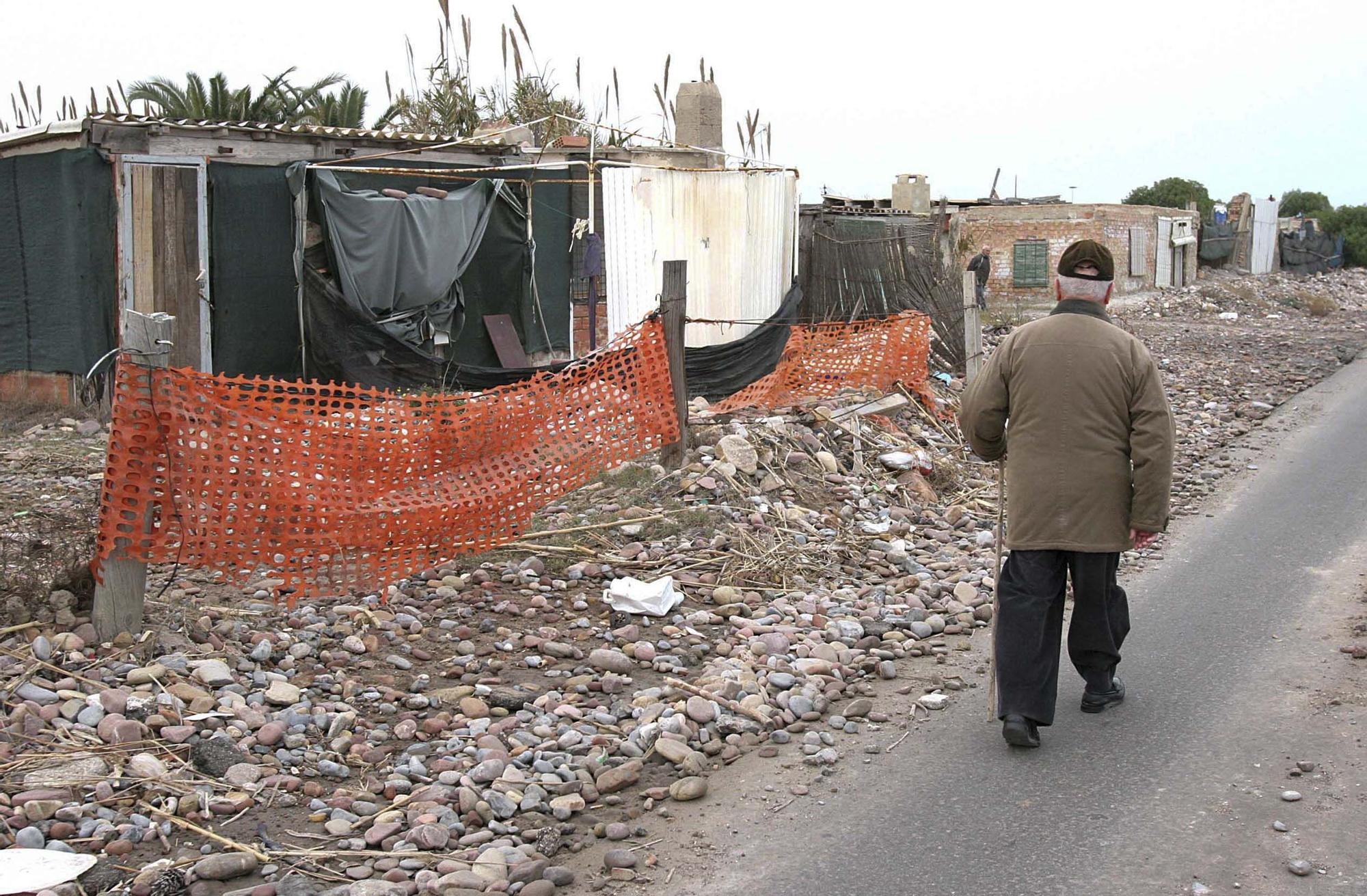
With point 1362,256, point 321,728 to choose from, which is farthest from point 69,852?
point 1362,256

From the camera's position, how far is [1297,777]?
14.0 ft

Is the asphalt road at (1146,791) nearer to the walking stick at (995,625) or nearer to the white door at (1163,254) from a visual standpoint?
the walking stick at (995,625)

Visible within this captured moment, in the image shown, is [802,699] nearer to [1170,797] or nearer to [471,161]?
[1170,797]

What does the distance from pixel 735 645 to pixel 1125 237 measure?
29.3 meters

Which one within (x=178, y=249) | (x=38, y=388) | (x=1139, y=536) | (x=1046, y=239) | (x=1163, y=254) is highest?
(x=1046, y=239)

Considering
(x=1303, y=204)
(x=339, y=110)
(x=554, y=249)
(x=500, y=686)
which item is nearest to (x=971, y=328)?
(x=554, y=249)

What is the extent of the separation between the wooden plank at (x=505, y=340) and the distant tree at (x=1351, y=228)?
45536 mm

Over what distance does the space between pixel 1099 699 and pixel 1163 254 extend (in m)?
32.4

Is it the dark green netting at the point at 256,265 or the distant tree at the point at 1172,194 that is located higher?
the distant tree at the point at 1172,194

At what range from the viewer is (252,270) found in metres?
11.5

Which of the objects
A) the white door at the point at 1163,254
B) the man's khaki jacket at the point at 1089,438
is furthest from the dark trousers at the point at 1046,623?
the white door at the point at 1163,254

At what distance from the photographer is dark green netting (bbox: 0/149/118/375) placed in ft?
36.5

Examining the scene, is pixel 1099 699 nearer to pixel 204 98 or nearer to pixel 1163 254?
pixel 204 98

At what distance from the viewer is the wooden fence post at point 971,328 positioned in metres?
12.2
